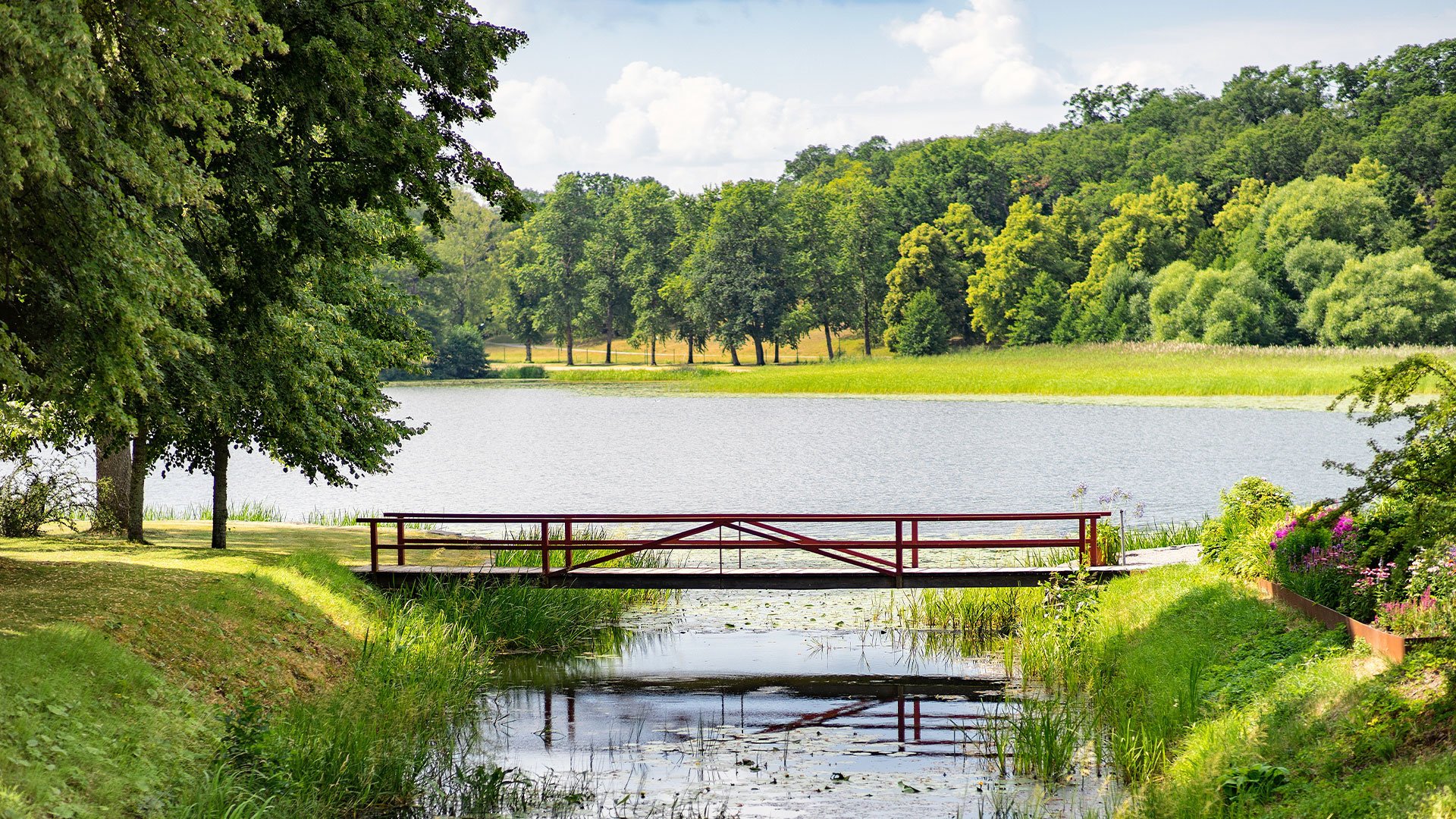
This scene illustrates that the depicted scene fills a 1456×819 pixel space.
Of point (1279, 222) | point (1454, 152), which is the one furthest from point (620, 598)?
point (1454, 152)

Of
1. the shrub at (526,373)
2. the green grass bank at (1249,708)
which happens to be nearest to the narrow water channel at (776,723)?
the green grass bank at (1249,708)

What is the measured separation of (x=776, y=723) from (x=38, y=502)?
12.4 metres

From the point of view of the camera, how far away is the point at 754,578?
57.4ft

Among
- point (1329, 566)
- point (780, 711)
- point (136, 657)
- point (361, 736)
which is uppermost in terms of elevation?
point (1329, 566)

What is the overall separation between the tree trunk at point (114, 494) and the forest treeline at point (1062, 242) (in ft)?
229

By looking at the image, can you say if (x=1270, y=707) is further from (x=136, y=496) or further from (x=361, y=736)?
(x=136, y=496)

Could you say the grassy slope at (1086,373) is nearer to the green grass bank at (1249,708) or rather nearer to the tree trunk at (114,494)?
the green grass bank at (1249,708)

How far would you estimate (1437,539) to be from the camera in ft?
29.7

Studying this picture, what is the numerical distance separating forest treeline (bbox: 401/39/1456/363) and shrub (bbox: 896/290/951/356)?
0.54ft

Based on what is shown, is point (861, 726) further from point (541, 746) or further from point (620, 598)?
point (620, 598)

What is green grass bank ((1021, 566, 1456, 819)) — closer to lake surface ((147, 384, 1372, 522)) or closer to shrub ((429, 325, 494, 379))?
lake surface ((147, 384, 1372, 522))

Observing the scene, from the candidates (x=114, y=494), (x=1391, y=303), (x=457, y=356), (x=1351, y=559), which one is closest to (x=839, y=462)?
(x=114, y=494)

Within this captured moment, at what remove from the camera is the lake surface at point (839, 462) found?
112ft

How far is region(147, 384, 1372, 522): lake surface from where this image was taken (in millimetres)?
34094
